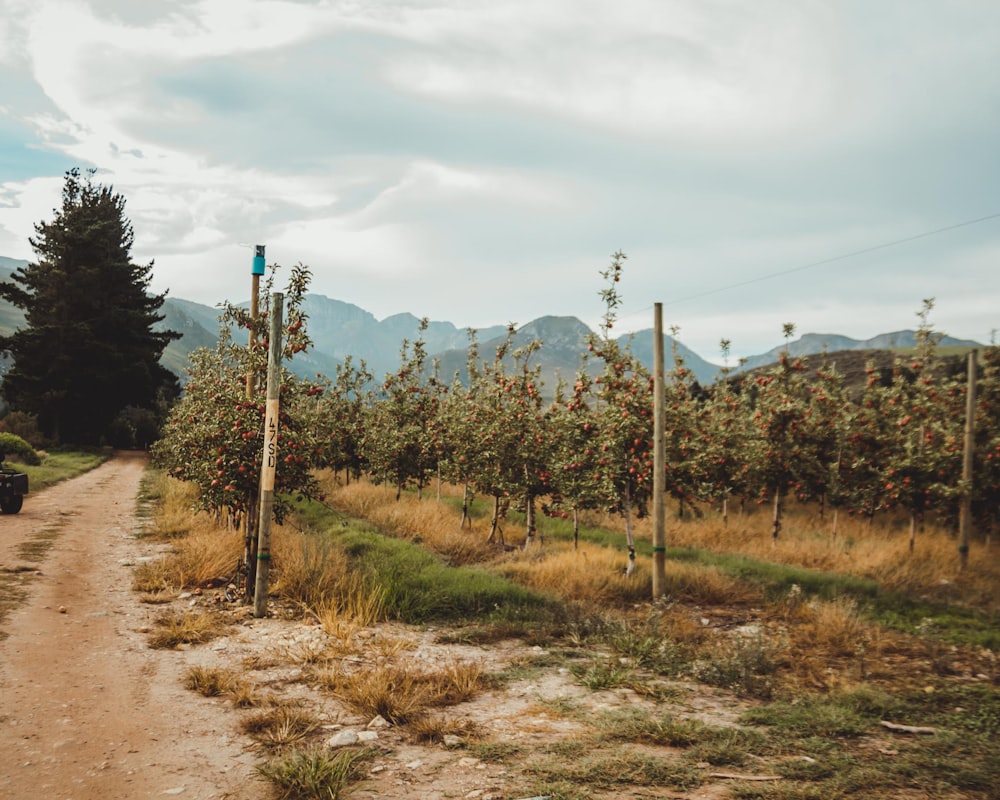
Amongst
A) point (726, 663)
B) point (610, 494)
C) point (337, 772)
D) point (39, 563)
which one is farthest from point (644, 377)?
point (39, 563)

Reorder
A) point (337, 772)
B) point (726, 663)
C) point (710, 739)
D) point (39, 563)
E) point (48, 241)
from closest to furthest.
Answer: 1. point (337, 772)
2. point (710, 739)
3. point (726, 663)
4. point (39, 563)
5. point (48, 241)

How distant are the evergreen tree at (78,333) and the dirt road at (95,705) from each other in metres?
36.1

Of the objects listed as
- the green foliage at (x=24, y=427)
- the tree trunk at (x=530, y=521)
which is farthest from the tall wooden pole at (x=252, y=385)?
the green foliage at (x=24, y=427)

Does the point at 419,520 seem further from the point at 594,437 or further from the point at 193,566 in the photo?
the point at 193,566

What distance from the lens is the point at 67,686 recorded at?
251 inches

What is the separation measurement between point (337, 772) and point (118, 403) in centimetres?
4951

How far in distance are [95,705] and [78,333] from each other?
145 ft

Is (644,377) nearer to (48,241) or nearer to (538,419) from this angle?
(538,419)

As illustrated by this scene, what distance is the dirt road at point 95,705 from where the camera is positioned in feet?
15.3

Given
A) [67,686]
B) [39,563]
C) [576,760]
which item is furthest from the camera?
[39,563]

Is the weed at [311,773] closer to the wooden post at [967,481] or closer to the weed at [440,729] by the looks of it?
the weed at [440,729]

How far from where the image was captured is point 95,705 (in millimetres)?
5965

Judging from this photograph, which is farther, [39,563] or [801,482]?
[801,482]

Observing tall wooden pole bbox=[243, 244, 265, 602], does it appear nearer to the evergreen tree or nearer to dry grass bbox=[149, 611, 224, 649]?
dry grass bbox=[149, 611, 224, 649]
